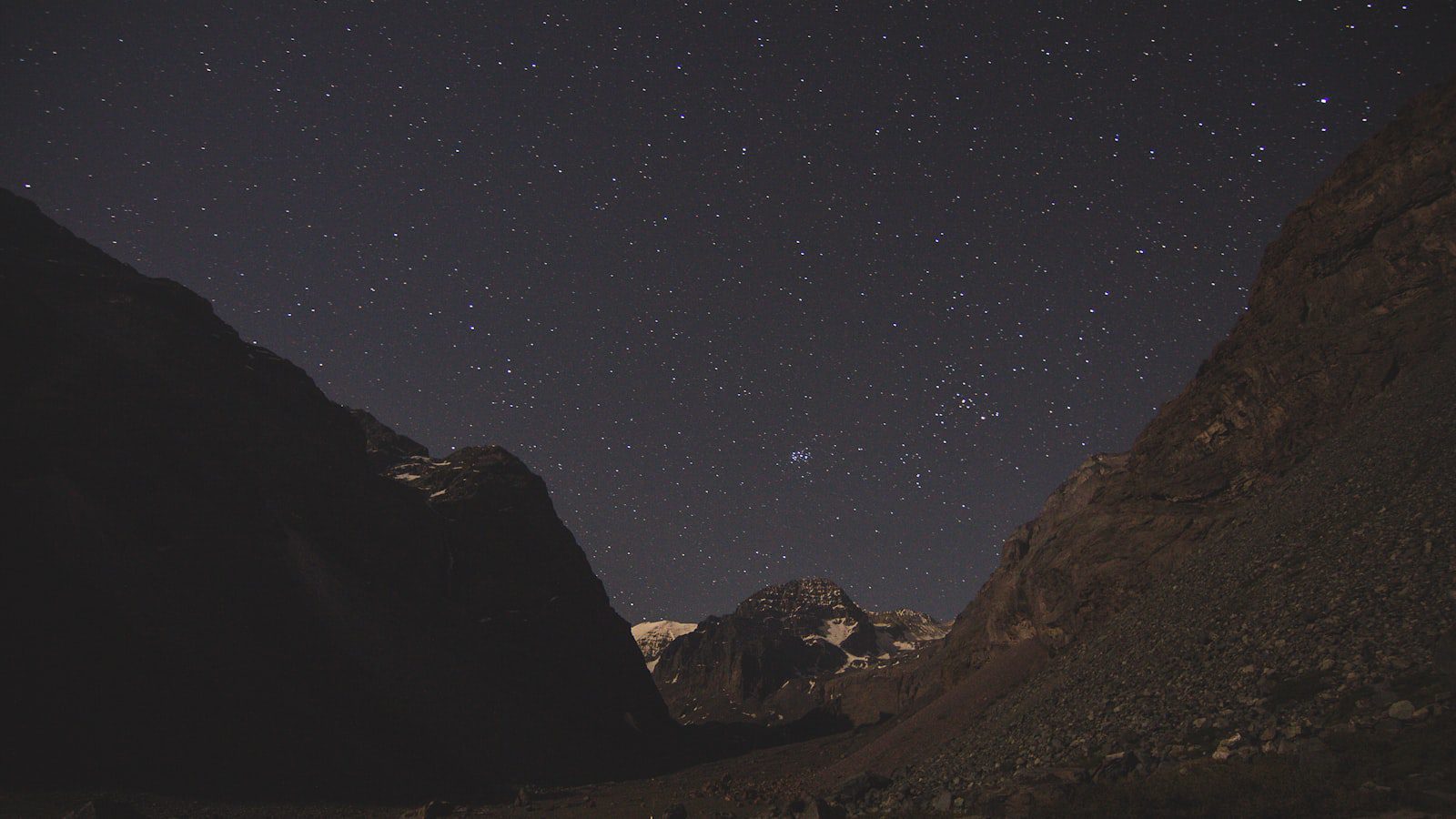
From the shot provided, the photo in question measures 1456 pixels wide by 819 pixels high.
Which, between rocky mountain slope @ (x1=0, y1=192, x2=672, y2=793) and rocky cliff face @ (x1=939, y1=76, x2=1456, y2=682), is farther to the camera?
rocky mountain slope @ (x1=0, y1=192, x2=672, y2=793)

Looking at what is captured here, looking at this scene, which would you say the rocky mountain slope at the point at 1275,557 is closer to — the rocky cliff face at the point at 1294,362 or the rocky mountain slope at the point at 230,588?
the rocky cliff face at the point at 1294,362

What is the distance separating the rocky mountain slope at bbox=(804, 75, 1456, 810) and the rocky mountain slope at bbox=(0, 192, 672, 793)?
52146mm

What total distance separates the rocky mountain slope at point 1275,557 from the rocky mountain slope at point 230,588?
52.1m

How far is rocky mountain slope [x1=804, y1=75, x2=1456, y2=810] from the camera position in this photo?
721 inches

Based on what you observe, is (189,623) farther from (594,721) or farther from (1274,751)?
(1274,751)

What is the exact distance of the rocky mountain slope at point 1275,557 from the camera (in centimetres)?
1831

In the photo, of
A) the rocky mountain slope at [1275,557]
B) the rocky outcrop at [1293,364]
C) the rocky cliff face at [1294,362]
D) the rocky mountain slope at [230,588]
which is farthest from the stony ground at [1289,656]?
the rocky mountain slope at [230,588]

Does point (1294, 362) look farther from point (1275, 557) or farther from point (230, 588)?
point (230, 588)

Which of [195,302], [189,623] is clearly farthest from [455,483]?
[189,623]

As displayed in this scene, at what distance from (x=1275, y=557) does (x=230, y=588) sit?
302ft

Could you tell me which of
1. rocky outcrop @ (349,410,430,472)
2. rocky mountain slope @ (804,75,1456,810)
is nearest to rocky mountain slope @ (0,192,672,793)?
rocky outcrop @ (349,410,430,472)

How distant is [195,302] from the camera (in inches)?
3745

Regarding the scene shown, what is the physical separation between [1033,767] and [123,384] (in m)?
94.6

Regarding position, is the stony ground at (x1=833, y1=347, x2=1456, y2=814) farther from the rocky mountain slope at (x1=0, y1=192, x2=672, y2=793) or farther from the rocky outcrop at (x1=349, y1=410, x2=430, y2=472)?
the rocky outcrop at (x1=349, y1=410, x2=430, y2=472)
